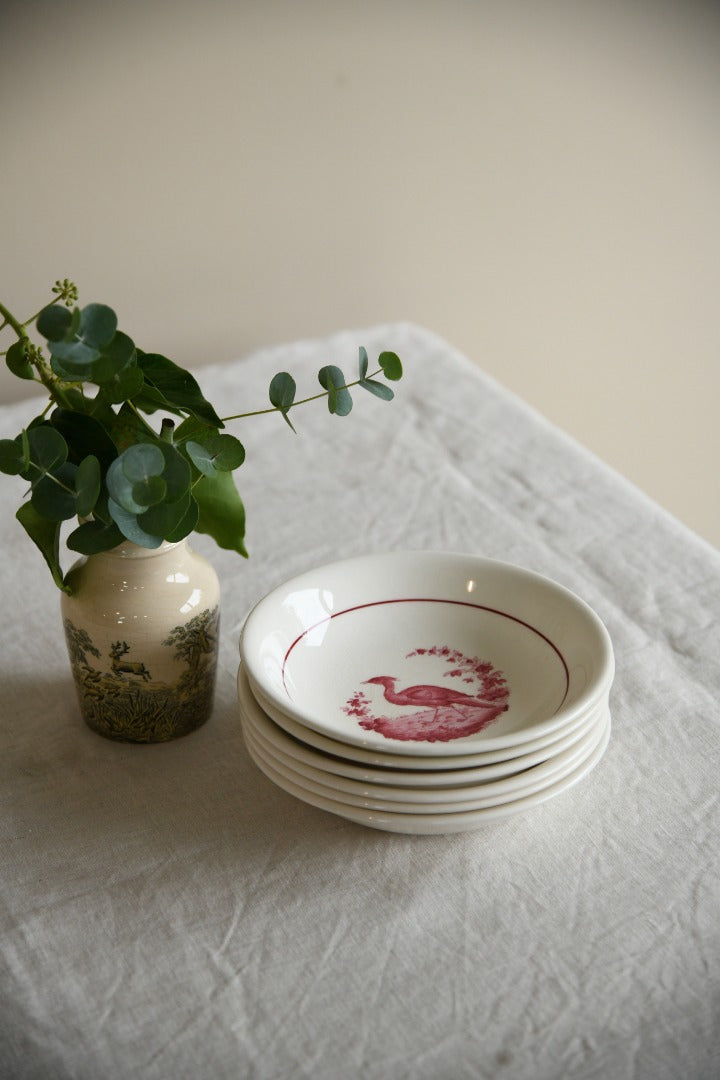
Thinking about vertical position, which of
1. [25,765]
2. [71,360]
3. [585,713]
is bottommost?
[25,765]

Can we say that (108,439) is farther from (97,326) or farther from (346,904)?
(346,904)

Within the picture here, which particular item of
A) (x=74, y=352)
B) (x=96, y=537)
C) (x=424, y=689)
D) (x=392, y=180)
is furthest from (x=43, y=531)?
(x=392, y=180)

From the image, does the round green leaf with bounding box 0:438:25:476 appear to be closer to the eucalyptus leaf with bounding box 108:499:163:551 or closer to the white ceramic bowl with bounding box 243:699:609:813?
the eucalyptus leaf with bounding box 108:499:163:551

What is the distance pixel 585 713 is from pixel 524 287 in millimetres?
1292

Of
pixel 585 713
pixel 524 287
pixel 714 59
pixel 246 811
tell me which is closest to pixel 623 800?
pixel 585 713

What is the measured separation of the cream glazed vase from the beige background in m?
0.87

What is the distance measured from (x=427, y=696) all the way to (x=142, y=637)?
186 millimetres

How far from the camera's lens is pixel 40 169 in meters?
1.41

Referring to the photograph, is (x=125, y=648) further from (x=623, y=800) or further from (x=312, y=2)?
(x=312, y=2)

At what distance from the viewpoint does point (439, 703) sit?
0.72 m

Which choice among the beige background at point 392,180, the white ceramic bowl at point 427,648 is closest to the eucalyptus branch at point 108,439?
the white ceramic bowl at point 427,648

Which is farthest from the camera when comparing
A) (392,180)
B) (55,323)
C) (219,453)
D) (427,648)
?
(392,180)

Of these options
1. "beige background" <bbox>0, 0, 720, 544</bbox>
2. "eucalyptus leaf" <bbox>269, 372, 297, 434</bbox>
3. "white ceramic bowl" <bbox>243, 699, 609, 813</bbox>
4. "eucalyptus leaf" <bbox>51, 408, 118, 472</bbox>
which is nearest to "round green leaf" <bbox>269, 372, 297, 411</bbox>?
"eucalyptus leaf" <bbox>269, 372, 297, 434</bbox>

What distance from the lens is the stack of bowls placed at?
0.61 m
